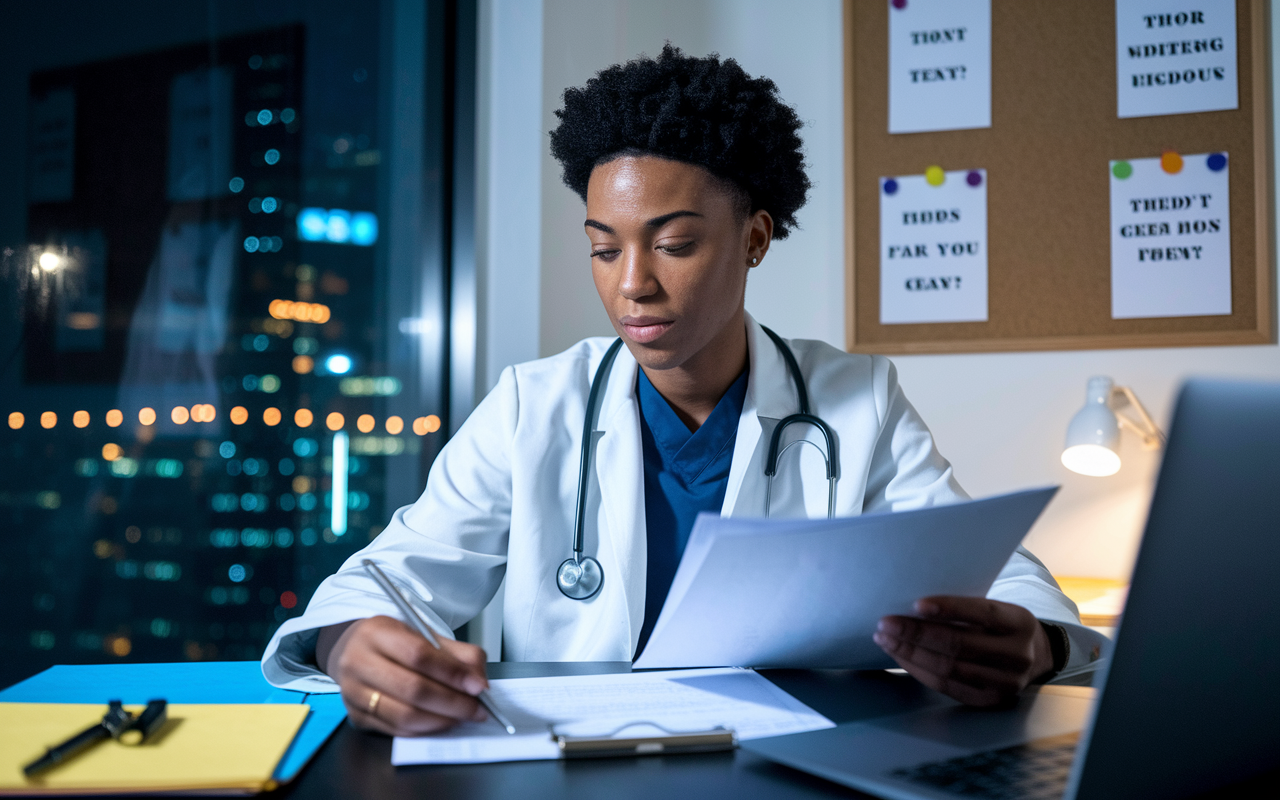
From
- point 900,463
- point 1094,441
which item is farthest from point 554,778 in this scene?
point 1094,441

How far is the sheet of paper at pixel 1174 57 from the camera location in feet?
6.45

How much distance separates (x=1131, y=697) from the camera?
378 millimetres

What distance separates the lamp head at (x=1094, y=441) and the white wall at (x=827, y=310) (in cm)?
13

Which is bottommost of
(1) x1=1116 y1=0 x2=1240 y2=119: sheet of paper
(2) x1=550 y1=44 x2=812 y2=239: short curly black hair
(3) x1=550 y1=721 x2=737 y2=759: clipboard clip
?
(3) x1=550 y1=721 x2=737 y2=759: clipboard clip

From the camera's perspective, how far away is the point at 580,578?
1.06 metres

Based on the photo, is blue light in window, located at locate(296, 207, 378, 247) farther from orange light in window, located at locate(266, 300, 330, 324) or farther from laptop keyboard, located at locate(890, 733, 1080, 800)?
laptop keyboard, located at locate(890, 733, 1080, 800)

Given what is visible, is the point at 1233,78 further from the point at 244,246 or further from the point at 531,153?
the point at 244,246

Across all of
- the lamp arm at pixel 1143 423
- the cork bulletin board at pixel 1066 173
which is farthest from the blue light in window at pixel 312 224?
the lamp arm at pixel 1143 423

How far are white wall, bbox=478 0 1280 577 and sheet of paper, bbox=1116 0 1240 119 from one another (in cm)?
55

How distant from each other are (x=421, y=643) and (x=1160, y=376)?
190cm

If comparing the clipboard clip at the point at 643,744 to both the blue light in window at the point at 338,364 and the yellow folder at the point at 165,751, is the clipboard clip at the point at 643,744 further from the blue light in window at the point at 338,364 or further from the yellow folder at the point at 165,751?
the blue light in window at the point at 338,364

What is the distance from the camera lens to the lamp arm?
186 centimetres

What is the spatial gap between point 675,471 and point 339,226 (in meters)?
1.07

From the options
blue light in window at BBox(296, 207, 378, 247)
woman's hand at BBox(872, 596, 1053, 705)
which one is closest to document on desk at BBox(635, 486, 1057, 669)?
woman's hand at BBox(872, 596, 1053, 705)
